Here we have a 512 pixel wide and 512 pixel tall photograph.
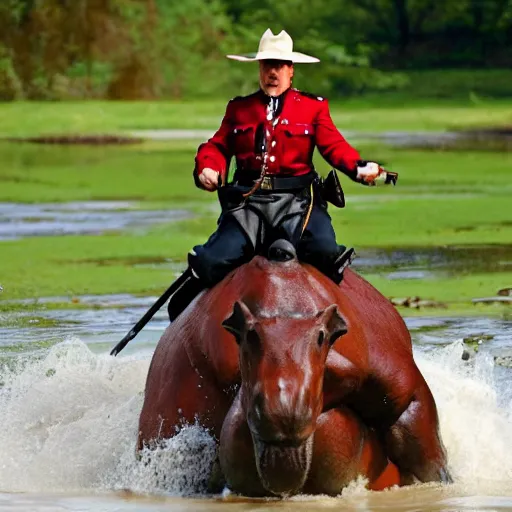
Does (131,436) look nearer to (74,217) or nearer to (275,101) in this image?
(275,101)

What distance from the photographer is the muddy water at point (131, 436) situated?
260 inches

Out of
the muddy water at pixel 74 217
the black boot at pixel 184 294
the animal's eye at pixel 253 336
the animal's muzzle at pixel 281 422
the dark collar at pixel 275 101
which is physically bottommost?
the muddy water at pixel 74 217

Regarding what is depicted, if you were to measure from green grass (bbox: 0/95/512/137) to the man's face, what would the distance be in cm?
2908

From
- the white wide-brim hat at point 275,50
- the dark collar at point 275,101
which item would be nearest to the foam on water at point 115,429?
the dark collar at point 275,101

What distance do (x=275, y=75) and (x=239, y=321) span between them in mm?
1403

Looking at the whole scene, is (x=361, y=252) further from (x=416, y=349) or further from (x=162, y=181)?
(x=162, y=181)

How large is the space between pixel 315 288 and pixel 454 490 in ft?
3.66

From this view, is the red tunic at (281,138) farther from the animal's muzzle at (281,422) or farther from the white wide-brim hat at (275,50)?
the animal's muzzle at (281,422)

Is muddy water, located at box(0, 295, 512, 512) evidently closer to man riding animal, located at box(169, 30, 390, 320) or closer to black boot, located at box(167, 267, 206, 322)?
black boot, located at box(167, 267, 206, 322)

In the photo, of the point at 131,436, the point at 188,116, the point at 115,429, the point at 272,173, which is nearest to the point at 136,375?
the point at 115,429

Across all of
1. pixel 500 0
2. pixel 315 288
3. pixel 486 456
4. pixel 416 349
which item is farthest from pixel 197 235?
pixel 500 0

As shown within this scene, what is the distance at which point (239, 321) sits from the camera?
231 inches

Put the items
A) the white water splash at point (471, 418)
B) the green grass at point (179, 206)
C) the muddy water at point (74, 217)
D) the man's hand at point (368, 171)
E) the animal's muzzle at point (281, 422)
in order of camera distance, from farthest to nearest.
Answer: the muddy water at point (74, 217) < the green grass at point (179, 206) < the white water splash at point (471, 418) < the man's hand at point (368, 171) < the animal's muzzle at point (281, 422)

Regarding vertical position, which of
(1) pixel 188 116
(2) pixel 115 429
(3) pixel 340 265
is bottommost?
(1) pixel 188 116
